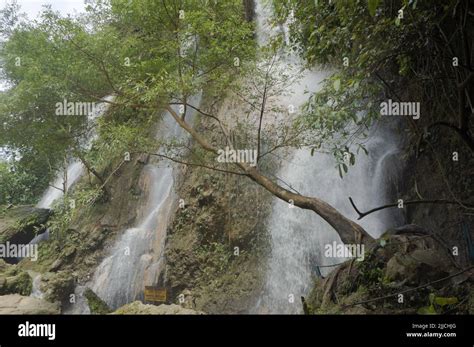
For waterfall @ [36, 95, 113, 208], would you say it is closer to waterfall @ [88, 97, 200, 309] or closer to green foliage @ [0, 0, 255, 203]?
green foliage @ [0, 0, 255, 203]

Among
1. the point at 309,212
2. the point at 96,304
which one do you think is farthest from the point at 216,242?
the point at 96,304

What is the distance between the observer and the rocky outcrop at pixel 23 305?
4438 mm

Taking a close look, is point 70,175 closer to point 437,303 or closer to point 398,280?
point 398,280

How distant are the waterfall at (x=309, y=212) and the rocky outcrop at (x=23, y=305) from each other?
2399mm

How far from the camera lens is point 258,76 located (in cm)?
524

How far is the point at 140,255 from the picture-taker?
5.77 m

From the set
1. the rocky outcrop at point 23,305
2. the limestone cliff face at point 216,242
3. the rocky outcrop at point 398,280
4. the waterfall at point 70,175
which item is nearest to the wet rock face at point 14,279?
the rocky outcrop at point 23,305

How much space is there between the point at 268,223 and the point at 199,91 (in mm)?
1957

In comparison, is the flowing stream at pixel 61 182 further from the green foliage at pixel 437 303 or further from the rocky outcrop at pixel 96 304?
the green foliage at pixel 437 303

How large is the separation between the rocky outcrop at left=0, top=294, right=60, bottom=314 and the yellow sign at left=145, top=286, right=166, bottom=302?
43.1 inches

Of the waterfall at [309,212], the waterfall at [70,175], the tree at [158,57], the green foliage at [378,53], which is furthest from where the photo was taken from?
the waterfall at [70,175]
